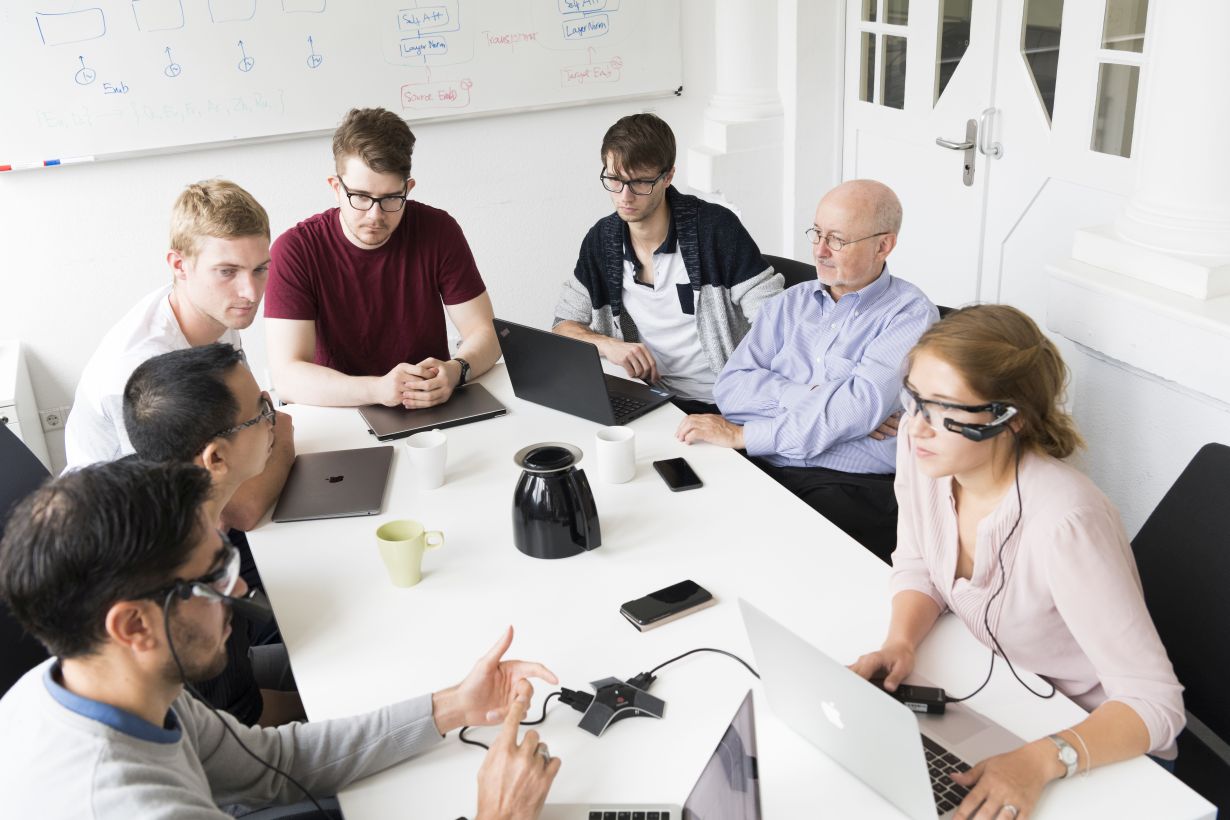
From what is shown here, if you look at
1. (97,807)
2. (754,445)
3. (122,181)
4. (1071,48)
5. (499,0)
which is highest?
(499,0)

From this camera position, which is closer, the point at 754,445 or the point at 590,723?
the point at 590,723

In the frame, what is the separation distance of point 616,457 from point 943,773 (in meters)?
0.93

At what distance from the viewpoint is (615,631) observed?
157 cm

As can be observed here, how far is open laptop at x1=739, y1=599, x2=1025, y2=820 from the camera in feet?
3.62

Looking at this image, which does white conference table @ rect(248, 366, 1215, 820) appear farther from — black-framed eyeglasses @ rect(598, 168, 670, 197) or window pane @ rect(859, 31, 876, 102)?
window pane @ rect(859, 31, 876, 102)

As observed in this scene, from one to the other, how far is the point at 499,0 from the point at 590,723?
3.16 meters

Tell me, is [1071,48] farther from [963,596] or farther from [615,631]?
[615,631]

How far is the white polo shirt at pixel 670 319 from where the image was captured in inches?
108

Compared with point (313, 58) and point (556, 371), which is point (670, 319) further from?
point (313, 58)

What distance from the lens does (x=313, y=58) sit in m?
3.70

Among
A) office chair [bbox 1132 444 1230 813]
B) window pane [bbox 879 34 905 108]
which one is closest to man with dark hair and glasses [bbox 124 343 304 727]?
office chair [bbox 1132 444 1230 813]

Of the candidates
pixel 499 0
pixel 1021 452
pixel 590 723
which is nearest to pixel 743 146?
→ pixel 499 0

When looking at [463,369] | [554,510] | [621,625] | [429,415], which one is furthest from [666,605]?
[463,369]

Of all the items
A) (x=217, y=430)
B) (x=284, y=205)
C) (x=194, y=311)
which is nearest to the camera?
(x=217, y=430)
